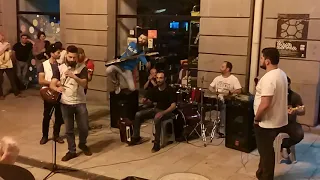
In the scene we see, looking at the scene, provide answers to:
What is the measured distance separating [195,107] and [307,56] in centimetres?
265

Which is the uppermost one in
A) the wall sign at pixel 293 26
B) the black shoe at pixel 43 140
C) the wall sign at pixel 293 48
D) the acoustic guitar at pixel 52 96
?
the wall sign at pixel 293 26

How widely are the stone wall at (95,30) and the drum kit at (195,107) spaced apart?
159 inches

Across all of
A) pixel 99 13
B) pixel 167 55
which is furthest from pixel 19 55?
pixel 167 55

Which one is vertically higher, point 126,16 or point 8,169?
point 126,16

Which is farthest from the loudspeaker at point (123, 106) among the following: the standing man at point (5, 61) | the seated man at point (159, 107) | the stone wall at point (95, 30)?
the standing man at point (5, 61)

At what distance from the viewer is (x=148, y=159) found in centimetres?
688

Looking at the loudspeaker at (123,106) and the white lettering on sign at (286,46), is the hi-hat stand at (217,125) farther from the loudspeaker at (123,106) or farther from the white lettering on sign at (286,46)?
the white lettering on sign at (286,46)

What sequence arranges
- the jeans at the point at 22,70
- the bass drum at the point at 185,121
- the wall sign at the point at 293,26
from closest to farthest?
the bass drum at the point at 185,121 → the wall sign at the point at 293,26 → the jeans at the point at 22,70

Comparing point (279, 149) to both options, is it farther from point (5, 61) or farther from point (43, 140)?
point (5, 61)

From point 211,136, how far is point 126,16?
16.6 ft

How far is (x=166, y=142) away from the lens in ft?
24.9

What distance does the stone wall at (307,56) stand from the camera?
8.56 m

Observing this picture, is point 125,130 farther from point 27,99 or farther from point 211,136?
point 27,99

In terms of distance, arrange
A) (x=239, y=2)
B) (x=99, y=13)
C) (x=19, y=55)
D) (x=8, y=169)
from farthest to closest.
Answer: (x=19, y=55)
(x=99, y=13)
(x=239, y=2)
(x=8, y=169)
